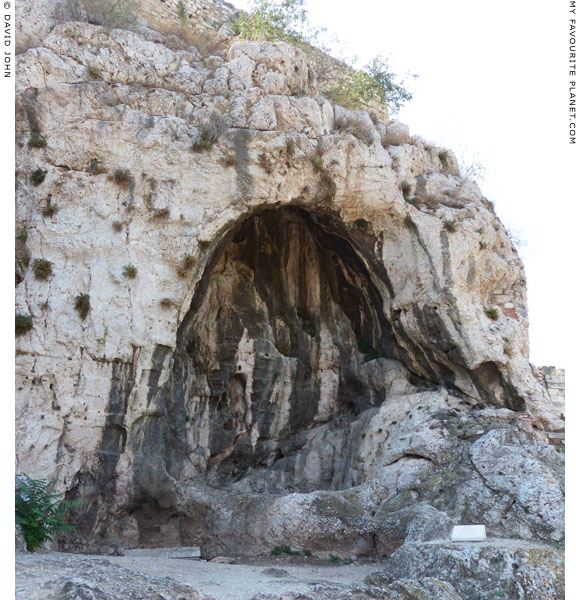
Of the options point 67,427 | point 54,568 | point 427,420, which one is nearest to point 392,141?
point 427,420

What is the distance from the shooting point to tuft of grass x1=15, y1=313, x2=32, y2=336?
11844mm

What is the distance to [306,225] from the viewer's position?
1683cm

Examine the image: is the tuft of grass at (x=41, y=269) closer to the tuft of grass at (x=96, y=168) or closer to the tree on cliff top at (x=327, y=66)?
the tuft of grass at (x=96, y=168)

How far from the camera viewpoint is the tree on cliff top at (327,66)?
1762cm

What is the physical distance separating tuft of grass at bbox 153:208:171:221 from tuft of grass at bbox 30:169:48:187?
2223mm

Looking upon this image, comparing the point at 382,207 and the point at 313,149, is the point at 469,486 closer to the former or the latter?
the point at 382,207

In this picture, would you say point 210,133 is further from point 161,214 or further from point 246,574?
point 246,574

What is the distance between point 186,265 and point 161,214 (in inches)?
45.2

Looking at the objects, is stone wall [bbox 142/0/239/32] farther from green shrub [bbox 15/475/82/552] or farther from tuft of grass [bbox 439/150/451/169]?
green shrub [bbox 15/475/82/552]

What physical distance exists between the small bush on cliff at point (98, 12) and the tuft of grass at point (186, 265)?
6210 millimetres

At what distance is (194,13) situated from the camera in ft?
63.1

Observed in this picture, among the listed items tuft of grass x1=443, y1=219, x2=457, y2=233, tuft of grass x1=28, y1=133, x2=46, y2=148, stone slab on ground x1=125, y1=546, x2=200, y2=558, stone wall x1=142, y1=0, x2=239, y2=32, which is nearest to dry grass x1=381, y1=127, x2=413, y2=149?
tuft of grass x1=443, y1=219, x2=457, y2=233

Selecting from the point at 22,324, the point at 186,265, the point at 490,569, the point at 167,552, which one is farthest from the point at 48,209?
the point at 490,569

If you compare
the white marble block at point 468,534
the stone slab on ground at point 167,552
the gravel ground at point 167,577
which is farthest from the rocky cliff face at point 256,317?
the gravel ground at point 167,577
